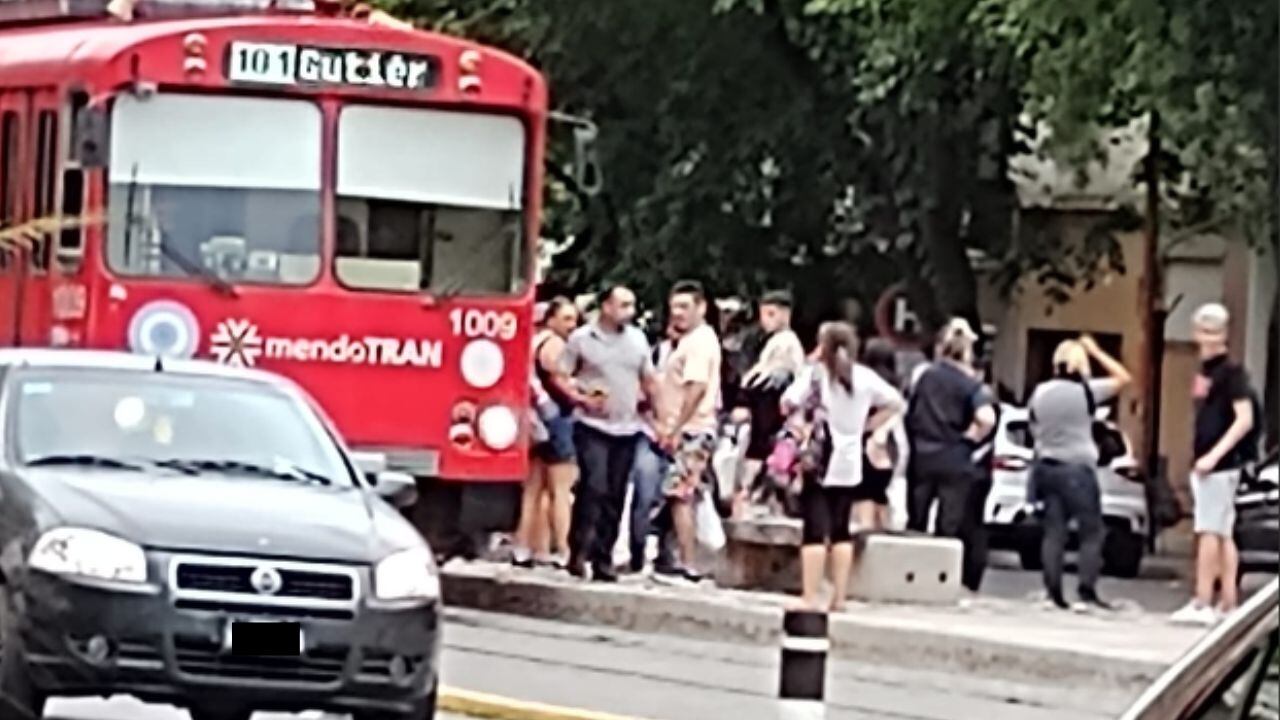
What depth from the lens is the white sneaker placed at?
861 inches

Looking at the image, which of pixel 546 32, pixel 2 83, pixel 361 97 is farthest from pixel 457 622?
pixel 546 32

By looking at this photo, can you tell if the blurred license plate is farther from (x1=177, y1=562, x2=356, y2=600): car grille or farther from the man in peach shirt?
the man in peach shirt

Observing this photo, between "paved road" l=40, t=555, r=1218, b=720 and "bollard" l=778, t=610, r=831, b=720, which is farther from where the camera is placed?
"paved road" l=40, t=555, r=1218, b=720

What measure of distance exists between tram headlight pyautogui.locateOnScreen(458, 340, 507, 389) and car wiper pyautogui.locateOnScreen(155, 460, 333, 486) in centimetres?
814

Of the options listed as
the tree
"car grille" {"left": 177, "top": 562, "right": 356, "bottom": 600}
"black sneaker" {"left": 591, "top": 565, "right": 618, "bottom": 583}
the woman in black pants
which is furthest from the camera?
the tree

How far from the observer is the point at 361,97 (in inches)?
904

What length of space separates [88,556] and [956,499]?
11.8 metres

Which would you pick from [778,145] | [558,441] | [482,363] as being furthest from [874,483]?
[778,145]

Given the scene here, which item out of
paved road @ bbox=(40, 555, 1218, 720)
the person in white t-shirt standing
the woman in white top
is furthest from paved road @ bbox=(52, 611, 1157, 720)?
the person in white t-shirt standing

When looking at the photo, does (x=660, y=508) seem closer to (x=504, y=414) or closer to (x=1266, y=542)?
(x=504, y=414)

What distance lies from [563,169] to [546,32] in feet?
38.3

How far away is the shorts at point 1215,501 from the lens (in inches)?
827

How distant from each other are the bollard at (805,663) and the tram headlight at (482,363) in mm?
7719

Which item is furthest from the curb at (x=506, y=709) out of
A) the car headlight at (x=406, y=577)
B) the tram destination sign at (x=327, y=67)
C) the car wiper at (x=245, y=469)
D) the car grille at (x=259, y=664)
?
the tram destination sign at (x=327, y=67)
